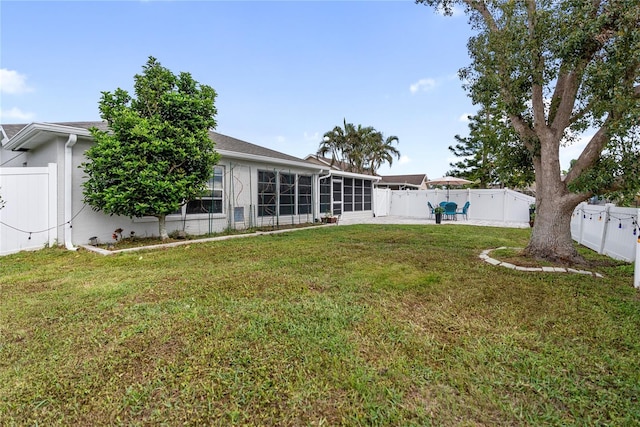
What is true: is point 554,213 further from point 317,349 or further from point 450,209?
point 450,209

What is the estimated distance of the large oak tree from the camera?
4.08m

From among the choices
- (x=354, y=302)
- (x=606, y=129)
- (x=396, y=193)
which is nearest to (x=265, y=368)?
(x=354, y=302)

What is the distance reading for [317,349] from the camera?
2.26 meters

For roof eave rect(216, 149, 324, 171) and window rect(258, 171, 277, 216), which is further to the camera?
window rect(258, 171, 277, 216)

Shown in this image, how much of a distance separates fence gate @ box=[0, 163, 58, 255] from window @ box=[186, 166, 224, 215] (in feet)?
9.28

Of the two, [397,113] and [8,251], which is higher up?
[397,113]

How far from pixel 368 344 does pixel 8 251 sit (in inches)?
276

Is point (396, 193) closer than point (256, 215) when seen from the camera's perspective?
No

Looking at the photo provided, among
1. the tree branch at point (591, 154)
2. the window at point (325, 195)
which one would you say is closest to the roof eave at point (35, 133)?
the tree branch at point (591, 154)

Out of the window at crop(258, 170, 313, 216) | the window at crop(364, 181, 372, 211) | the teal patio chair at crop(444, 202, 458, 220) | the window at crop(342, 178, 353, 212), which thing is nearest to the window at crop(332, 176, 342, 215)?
the window at crop(342, 178, 353, 212)

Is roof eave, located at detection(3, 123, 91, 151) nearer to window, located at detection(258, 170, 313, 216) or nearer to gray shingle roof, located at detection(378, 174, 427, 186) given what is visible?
window, located at detection(258, 170, 313, 216)

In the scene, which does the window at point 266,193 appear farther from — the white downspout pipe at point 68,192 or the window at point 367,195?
the window at point 367,195

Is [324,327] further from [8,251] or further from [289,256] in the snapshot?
[8,251]

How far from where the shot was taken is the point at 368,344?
92.3 inches
